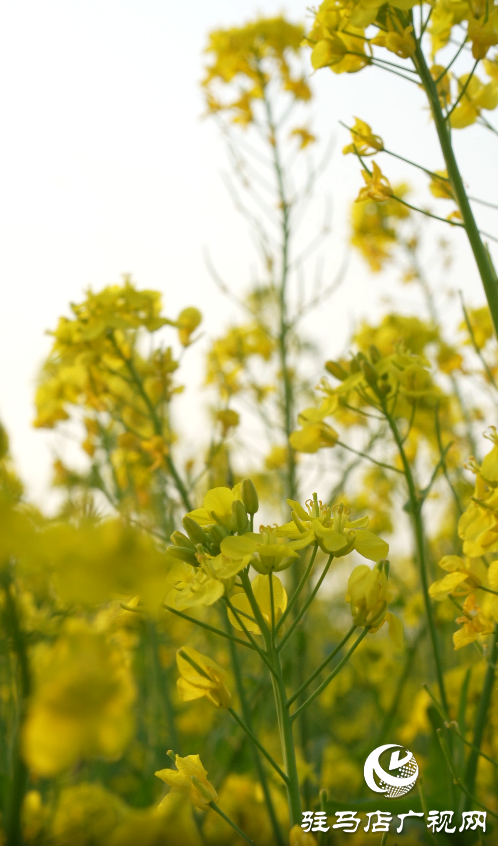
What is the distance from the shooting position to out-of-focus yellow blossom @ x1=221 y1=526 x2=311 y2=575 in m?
0.75

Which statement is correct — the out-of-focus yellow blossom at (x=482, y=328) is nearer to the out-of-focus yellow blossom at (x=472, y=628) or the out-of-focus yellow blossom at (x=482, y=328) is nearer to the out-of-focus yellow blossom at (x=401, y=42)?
the out-of-focus yellow blossom at (x=401, y=42)

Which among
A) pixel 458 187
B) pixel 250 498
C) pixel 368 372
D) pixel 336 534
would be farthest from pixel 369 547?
pixel 458 187

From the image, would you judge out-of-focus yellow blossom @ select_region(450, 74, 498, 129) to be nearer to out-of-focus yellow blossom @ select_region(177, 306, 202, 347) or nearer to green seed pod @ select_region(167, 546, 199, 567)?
out-of-focus yellow blossom @ select_region(177, 306, 202, 347)

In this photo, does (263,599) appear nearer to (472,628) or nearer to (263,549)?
(263,549)

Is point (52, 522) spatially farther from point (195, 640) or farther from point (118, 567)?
point (195, 640)

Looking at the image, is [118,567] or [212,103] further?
→ [212,103]

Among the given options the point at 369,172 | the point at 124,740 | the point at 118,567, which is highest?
the point at 369,172

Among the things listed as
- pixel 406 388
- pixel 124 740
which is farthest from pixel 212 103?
pixel 124 740

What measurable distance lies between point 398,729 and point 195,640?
818mm

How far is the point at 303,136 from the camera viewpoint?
8.30 feet

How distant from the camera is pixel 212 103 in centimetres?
254

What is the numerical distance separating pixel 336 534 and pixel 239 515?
120 mm

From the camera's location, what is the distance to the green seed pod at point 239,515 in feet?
2.73

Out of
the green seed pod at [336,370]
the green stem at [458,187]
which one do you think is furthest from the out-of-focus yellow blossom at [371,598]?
the green seed pod at [336,370]
